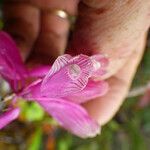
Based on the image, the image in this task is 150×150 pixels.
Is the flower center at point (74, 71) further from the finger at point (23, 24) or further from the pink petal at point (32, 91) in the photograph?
the finger at point (23, 24)

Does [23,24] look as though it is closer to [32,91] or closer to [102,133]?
[32,91]

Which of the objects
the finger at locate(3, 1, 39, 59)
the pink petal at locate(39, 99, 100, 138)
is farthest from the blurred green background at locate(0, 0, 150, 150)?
the pink petal at locate(39, 99, 100, 138)

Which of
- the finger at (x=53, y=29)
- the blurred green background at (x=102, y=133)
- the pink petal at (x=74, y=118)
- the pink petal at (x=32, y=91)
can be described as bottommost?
the blurred green background at (x=102, y=133)

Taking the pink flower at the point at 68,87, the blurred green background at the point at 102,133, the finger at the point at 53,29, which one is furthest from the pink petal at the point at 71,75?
the blurred green background at the point at 102,133

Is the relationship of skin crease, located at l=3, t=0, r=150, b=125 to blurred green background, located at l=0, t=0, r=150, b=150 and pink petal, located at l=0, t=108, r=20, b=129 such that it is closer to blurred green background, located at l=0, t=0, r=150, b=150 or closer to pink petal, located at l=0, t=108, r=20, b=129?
pink petal, located at l=0, t=108, r=20, b=129

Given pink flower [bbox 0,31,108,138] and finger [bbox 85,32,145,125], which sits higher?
pink flower [bbox 0,31,108,138]

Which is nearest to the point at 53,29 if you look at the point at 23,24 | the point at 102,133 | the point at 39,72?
the point at 23,24

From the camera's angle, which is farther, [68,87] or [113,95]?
[113,95]
